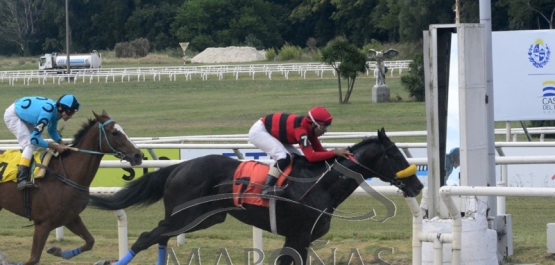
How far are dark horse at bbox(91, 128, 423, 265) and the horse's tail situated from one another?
0.05 ft

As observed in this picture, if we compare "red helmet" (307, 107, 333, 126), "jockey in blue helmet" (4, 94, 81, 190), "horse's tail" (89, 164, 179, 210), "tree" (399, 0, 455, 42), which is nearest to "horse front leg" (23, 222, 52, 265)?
"jockey in blue helmet" (4, 94, 81, 190)

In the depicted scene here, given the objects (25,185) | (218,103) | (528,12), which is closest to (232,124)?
(218,103)

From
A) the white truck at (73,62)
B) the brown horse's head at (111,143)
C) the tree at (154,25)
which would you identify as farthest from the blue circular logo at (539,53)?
the tree at (154,25)

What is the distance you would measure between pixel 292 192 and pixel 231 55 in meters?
49.4

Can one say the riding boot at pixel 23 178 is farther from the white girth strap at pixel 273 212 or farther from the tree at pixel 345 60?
the tree at pixel 345 60

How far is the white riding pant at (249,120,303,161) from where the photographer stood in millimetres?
5684

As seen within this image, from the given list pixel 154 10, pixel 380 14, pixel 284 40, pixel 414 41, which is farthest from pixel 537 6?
pixel 154 10

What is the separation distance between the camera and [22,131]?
6.40 meters

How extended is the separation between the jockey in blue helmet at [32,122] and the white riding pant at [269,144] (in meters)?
1.48

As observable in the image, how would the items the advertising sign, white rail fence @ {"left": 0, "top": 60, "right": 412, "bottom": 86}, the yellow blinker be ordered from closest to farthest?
1. the yellow blinker
2. the advertising sign
3. white rail fence @ {"left": 0, "top": 60, "right": 412, "bottom": 86}

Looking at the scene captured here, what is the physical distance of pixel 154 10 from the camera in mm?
63438

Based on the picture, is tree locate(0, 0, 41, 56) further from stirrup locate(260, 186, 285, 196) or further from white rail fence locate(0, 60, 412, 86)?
stirrup locate(260, 186, 285, 196)

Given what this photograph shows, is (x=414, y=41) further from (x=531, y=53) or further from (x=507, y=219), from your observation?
(x=507, y=219)

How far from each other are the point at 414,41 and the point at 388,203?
137 ft
